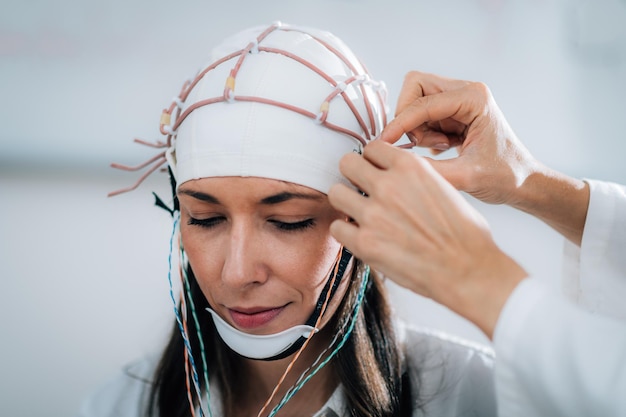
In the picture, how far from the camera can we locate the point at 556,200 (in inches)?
45.1

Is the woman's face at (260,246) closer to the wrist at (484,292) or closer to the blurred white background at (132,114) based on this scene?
the wrist at (484,292)

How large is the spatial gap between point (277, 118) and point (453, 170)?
12.5 inches

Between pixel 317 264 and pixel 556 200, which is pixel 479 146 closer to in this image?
pixel 556 200

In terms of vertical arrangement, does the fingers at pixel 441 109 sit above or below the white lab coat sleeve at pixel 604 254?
above

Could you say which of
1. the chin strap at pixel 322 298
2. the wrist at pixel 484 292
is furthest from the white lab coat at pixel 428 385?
the wrist at pixel 484 292

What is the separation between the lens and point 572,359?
713mm

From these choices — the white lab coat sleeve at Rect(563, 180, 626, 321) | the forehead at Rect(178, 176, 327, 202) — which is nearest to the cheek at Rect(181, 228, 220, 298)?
the forehead at Rect(178, 176, 327, 202)

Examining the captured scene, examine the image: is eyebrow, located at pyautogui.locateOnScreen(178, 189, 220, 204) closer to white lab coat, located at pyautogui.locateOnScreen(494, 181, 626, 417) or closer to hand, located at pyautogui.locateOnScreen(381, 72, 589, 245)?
hand, located at pyautogui.locateOnScreen(381, 72, 589, 245)

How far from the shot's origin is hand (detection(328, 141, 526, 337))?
723 millimetres

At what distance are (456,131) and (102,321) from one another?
1606mm

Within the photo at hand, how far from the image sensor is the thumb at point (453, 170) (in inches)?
36.4

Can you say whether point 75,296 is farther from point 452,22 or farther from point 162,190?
point 452,22

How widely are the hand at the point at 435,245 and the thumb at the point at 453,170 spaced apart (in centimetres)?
18

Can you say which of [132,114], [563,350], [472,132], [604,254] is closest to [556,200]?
[604,254]
